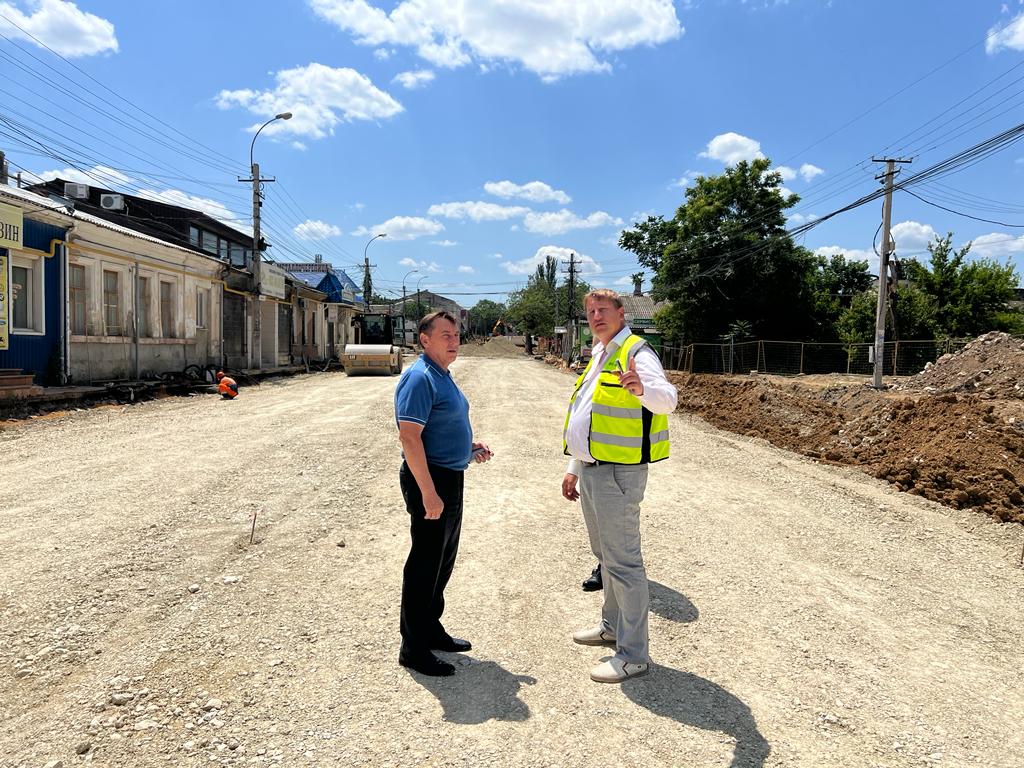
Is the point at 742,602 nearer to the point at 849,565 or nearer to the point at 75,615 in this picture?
the point at 849,565

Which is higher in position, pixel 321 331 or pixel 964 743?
pixel 321 331

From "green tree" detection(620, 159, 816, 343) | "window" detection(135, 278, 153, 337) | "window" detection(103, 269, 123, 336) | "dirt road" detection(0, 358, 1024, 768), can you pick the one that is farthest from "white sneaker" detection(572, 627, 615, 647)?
"green tree" detection(620, 159, 816, 343)

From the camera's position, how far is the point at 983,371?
15.4 metres

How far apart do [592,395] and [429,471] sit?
87 centimetres

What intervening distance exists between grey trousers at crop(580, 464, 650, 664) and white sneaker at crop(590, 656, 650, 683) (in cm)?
3

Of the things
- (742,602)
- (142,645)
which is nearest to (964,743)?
(742,602)

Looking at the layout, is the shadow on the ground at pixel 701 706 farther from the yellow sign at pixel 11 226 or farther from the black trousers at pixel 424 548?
the yellow sign at pixel 11 226

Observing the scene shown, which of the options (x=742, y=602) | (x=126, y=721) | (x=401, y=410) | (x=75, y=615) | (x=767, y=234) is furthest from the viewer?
(x=767, y=234)

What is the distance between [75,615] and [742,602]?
3991 millimetres

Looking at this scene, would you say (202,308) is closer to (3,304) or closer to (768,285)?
(3,304)

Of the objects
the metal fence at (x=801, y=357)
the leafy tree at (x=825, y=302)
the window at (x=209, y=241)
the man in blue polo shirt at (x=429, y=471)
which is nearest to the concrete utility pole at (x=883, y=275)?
the metal fence at (x=801, y=357)

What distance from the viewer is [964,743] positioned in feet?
9.02

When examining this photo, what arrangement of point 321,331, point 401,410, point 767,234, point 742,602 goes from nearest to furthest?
Answer: point 401,410
point 742,602
point 767,234
point 321,331

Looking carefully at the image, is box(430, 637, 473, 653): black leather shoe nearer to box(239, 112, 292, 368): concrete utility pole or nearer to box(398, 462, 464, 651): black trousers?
box(398, 462, 464, 651): black trousers
